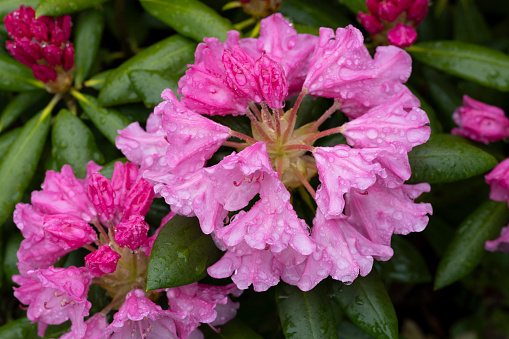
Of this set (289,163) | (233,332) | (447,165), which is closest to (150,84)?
(289,163)

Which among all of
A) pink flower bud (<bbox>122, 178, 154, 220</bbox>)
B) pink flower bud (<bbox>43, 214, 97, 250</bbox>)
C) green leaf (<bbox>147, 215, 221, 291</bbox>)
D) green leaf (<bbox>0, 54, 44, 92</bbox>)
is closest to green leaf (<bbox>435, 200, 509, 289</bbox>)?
green leaf (<bbox>147, 215, 221, 291</bbox>)

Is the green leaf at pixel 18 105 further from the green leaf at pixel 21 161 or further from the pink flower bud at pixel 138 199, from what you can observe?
the pink flower bud at pixel 138 199

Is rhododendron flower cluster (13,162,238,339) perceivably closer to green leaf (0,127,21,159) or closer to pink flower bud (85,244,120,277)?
pink flower bud (85,244,120,277)

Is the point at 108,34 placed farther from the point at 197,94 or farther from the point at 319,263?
the point at 319,263

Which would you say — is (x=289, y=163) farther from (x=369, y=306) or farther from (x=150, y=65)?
(x=150, y=65)

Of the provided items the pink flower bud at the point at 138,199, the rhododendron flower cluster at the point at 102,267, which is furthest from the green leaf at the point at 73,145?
the pink flower bud at the point at 138,199

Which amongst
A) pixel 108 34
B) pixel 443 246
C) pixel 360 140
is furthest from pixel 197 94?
pixel 443 246

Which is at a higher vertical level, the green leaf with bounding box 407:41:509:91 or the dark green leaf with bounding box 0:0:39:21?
the dark green leaf with bounding box 0:0:39:21
